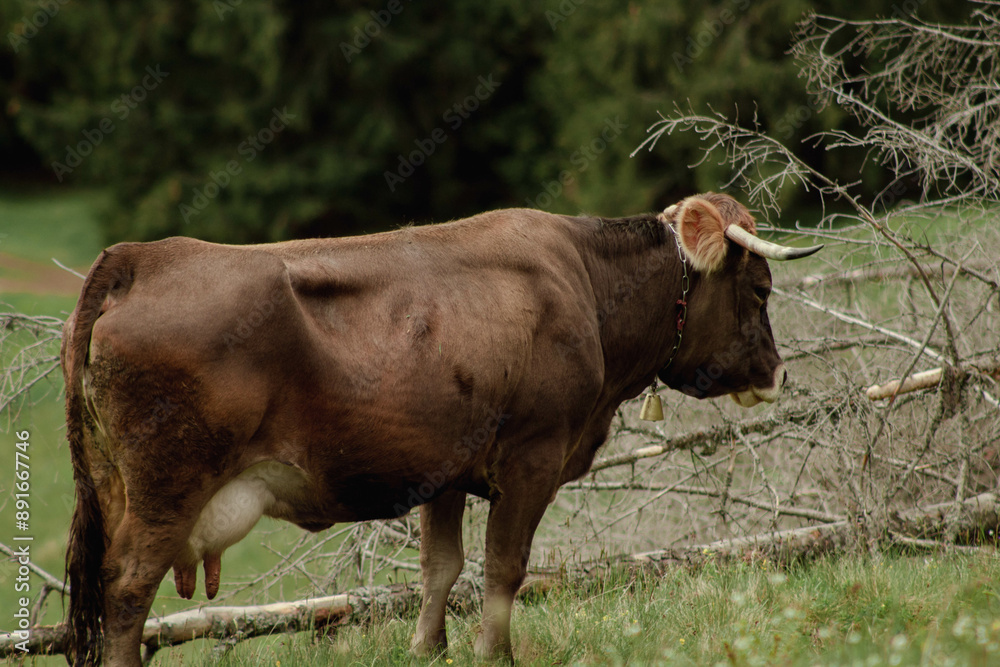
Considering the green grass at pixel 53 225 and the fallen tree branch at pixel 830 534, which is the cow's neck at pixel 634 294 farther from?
the green grass at pixel 53 225

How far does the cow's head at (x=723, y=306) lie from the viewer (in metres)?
4.87

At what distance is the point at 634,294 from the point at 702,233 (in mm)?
456

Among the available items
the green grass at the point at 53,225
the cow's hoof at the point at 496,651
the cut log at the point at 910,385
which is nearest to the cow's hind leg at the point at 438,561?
the cow's hoof at the point at 496,651

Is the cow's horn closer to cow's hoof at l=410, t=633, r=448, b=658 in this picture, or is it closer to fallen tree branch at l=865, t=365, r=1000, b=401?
fallen tree branch at l=865, t=365, r=1000, b=401

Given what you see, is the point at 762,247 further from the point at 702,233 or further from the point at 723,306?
the point at 723,306

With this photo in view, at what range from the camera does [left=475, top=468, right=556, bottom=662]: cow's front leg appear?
429 centimetres

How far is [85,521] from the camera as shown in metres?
3.68

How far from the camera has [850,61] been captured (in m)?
17.8

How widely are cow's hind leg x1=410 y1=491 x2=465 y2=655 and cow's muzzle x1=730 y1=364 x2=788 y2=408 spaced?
5.60 feet

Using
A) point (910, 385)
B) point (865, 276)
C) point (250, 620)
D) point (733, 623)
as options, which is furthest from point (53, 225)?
point (733, 623)

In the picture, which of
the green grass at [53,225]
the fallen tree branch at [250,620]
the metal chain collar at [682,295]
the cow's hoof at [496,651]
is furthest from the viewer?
the green grass at [53,225]

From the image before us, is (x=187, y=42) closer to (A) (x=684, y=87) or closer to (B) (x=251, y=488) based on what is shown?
(A) (x=684, y=87)

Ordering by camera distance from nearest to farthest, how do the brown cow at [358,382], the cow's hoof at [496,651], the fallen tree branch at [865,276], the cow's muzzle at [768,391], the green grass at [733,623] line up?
the brown cow at [358,382], the green grass at [733,623], the cow's hoof at [496,651], the cow's muzzle at [768,391], the fallen tree branch at [865,276]

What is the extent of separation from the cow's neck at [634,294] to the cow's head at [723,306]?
4.2 inches
